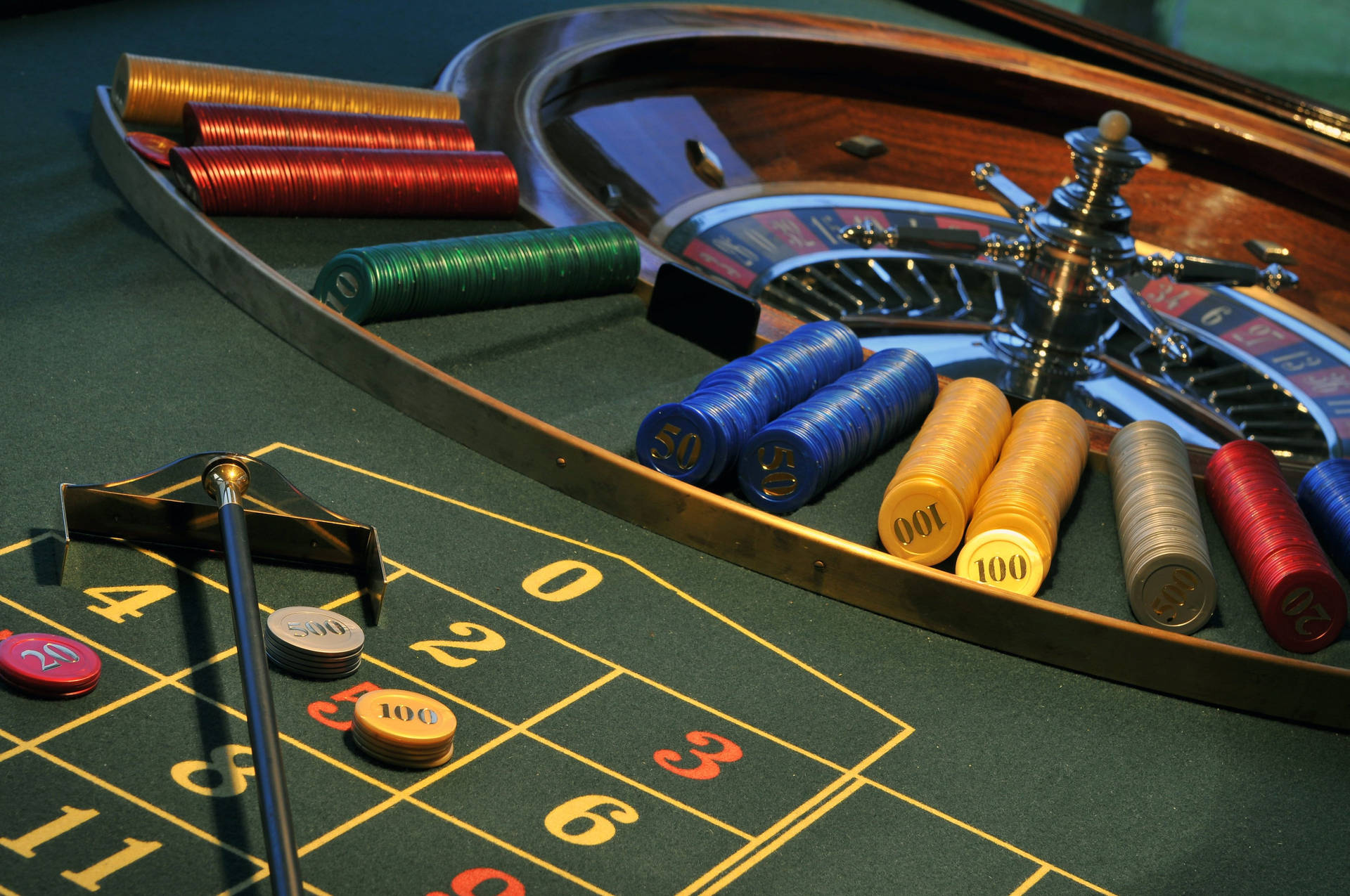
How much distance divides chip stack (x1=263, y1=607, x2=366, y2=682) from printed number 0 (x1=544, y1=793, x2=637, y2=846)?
0.36 metres

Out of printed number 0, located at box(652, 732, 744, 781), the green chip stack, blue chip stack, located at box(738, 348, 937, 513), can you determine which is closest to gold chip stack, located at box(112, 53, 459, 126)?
the green chip stack

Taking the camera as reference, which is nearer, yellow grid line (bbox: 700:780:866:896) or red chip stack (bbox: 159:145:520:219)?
yellow grid line (bbox: 700:780:866:896)

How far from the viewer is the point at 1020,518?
7.04 feet

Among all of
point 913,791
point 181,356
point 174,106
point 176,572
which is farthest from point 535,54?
point 913,791

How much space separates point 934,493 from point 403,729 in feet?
3.11

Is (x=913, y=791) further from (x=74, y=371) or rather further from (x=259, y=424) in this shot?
(x=74, y=371)

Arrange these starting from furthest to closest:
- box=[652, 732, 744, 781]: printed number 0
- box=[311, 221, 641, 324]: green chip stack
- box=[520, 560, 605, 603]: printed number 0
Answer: box=[311, 221, 641, 324]: green chip stack → box=[520, 560, 605, 603]: printed number 0 → box=[652, 732, 744, 781]: printed number 0

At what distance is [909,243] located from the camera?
3602 millimetres

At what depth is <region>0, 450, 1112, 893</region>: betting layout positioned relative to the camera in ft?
4.94

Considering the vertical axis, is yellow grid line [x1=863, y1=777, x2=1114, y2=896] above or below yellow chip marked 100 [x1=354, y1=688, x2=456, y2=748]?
below

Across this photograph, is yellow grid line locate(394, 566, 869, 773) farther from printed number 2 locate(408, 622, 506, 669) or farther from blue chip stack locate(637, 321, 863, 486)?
blue chip stack locate(637, 321, 863, 486)

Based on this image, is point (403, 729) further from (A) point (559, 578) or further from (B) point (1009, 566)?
(B) point (1009, 566)

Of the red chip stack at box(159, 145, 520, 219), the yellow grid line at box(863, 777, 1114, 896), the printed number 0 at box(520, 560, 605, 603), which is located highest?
the red chip stack at box(159, 145, 520, 219)

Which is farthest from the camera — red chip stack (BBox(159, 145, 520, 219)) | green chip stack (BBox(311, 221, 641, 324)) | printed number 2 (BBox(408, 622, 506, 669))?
red chip stack (BBox(159, 145, 520, 219))
